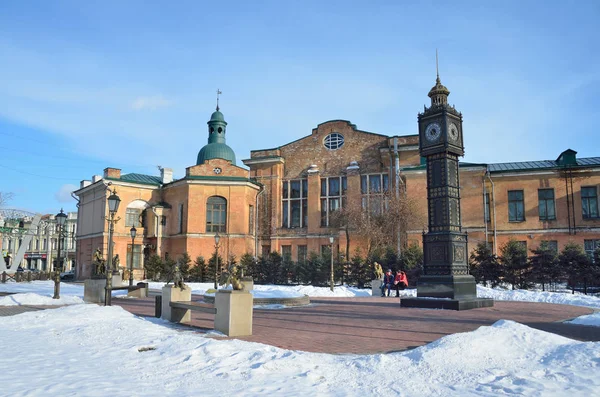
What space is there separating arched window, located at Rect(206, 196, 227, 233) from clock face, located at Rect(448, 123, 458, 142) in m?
27.2

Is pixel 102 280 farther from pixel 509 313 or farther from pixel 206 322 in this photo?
pixel 509 313

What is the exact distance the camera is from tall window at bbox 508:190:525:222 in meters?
36.5

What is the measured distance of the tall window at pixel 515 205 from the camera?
120ft

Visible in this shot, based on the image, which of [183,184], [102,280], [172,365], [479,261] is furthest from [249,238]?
[172,365]

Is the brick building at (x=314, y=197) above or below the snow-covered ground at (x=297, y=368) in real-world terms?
above

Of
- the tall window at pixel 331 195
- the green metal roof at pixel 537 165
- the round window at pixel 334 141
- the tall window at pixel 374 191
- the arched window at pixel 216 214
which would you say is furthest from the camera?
the round window at pixel 334 141

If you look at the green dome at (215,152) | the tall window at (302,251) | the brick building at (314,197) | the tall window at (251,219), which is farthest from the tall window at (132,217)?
the tall window at (302,251)

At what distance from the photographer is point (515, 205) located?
36688 millimetres

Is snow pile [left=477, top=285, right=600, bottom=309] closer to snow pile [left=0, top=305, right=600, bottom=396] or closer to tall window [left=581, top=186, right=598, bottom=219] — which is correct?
snow pile [left=0, top=305, right=600, bottom=396]

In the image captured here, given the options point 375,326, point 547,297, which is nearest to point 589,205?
A: point 547,297

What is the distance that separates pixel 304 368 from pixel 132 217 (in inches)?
1597

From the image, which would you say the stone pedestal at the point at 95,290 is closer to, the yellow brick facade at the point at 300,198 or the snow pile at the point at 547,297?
the snow pile at the point at 547,297

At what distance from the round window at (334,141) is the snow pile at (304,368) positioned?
116ft

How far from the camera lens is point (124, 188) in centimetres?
4406
